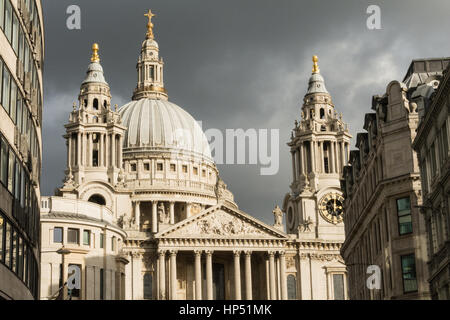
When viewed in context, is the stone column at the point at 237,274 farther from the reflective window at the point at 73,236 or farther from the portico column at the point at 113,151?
the reflective window at the point at 73,236

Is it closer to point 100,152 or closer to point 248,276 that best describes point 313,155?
point 248,276

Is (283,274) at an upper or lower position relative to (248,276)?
upper

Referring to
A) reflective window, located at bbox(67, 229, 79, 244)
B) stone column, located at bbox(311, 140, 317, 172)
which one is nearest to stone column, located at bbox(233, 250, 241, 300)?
stone column, located at bbox(311, 140, 317, 172)

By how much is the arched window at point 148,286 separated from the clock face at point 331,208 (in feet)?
83.6

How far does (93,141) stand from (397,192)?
7964 cm

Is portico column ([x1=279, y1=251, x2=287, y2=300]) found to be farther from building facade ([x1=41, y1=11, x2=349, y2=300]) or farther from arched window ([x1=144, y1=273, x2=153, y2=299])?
arched window ([x1=144, y1=273, x2=153, y2=299])

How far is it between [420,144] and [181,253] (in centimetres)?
7381

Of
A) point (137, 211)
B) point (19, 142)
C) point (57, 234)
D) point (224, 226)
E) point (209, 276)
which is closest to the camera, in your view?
point (19, 142)

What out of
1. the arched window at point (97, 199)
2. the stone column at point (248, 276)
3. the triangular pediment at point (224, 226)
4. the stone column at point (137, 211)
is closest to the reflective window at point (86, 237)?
the triangular pediment at point (224, 226)

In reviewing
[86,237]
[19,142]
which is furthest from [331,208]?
[19,142]

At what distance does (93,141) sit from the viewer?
13438 cm

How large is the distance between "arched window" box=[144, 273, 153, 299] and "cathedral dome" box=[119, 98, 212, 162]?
40.6 metres
